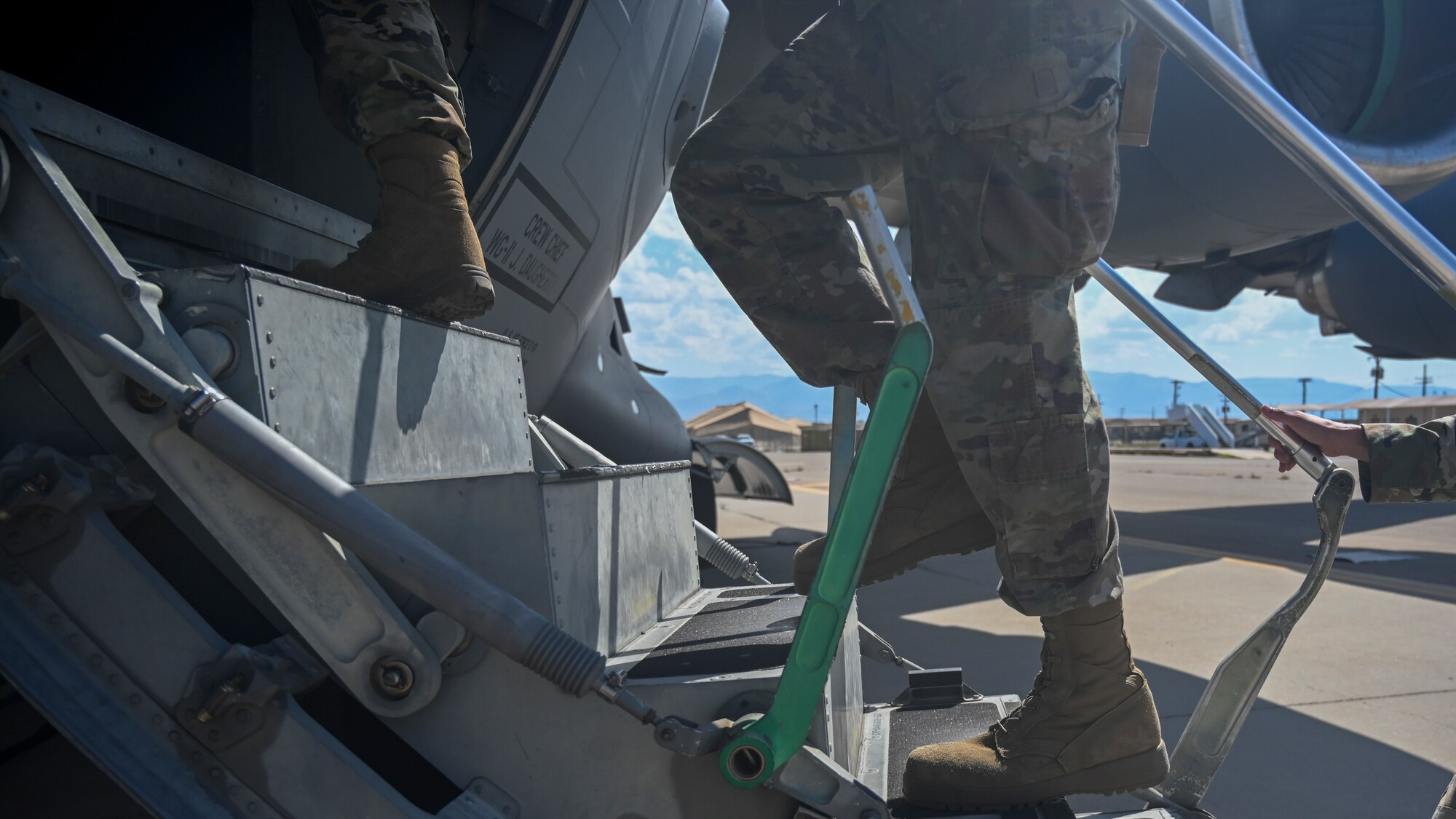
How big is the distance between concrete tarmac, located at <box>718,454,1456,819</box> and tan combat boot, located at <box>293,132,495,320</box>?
1439 mm

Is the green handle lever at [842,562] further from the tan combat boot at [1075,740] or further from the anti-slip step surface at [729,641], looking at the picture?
the tan combat boot at [1075,740]

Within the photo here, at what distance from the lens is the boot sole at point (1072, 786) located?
4.19 feet

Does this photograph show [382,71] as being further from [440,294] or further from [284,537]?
[284,537]

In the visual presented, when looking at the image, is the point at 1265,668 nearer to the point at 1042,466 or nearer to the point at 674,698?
the point at 1042,466

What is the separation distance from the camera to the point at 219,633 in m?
1.10

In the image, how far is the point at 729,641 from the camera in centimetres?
140

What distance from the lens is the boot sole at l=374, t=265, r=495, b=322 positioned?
55.3 inches

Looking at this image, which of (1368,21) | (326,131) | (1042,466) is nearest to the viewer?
(1042,466)

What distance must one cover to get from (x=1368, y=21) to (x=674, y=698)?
206 inches

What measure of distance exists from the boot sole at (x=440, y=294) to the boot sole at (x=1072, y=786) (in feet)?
3.38

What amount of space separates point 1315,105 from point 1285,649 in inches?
122

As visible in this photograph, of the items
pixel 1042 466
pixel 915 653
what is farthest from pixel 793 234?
pixel 915 653

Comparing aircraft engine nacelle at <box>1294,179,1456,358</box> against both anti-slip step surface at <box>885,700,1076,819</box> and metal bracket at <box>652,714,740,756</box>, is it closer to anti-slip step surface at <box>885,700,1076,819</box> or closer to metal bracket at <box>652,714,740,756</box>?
anti-slip step surface at <box>885,700,1076,819</box>

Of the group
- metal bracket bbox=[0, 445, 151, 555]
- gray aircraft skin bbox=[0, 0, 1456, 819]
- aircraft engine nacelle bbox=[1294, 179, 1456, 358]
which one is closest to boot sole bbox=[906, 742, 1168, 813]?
gray aircraft skin bbox=[0, 0, 1456, 819]
